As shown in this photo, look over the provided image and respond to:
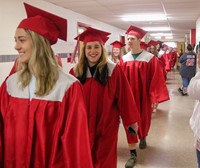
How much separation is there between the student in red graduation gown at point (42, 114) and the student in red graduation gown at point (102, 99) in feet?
3.70

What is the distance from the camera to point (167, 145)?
16.2 ft

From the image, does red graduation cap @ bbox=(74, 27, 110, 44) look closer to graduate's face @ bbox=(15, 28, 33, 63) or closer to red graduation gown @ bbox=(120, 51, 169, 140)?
red graduation gown @ bbox=(120, 51, 169, 140)

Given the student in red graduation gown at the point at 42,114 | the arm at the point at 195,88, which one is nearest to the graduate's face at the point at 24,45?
the student in red graduation gown at the point at 42,114

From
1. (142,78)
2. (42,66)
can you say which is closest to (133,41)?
(142,78)

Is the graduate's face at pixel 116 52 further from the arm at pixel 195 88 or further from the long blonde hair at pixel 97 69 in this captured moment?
the arm at pixel 195 88

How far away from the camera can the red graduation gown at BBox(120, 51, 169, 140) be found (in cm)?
436

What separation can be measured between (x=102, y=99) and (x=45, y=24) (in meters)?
1.25

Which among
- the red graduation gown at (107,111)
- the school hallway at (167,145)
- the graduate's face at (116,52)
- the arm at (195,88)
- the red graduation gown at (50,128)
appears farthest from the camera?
the graduate's face at (116,52)

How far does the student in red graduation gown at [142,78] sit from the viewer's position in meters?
4.36

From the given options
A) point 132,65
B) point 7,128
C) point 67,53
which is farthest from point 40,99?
point 67,53

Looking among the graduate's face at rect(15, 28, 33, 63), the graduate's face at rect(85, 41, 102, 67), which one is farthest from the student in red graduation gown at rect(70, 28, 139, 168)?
the graduate's face at rect(15, 28, 33, 63)

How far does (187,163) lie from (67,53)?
4.55 metres

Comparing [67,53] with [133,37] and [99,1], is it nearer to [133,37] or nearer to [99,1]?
[99,1]

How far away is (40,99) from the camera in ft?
5.75
